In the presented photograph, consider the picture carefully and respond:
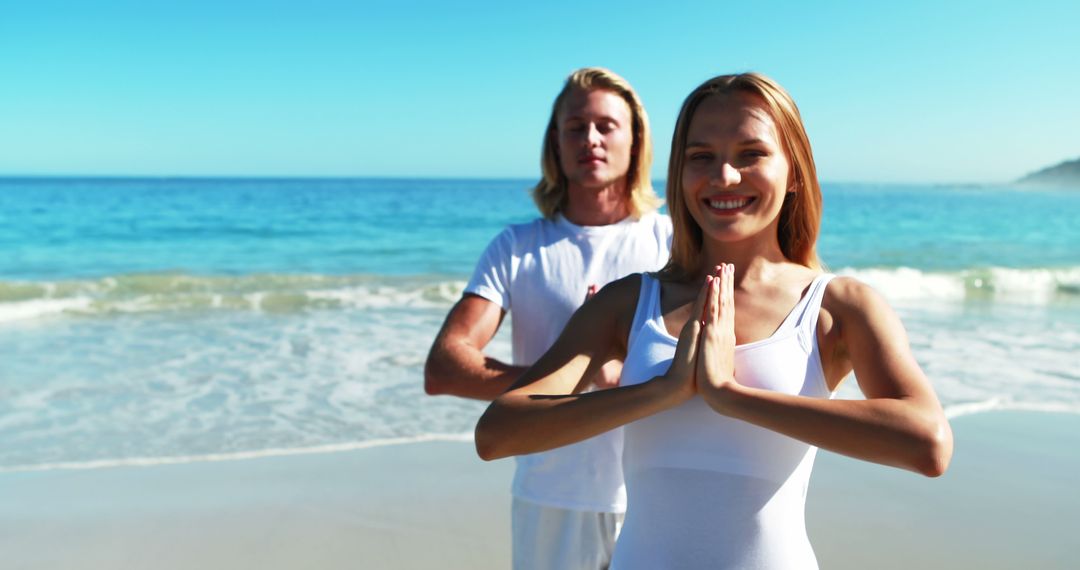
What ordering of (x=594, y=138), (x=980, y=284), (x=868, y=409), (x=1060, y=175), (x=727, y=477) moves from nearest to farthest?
(x=868, y=409)
(x=727, y=477)
(x=594, y=138)
(x=980, y=284)
(x=1060, y=175)

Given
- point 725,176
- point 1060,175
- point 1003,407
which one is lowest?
point 1003,407

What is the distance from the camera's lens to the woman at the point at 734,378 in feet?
5.64

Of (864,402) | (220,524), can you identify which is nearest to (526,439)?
(864,402)

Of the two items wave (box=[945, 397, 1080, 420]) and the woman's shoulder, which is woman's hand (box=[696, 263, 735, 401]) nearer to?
the woman's shoulder

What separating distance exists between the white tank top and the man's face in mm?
1209

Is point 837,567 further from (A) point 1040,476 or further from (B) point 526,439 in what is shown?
(B) point 526,439

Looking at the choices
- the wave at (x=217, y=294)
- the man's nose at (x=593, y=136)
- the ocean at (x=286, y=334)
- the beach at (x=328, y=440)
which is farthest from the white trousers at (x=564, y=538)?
the wave at (x=217, y=294)

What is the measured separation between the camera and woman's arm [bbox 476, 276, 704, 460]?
1.77 metres

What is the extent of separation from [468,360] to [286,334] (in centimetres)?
827

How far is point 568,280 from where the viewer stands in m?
2.90

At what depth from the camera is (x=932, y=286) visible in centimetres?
1644

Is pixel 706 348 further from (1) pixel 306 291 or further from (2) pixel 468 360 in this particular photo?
(1) pixel 306 291

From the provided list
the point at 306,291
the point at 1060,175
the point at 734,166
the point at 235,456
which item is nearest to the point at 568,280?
the point at 734,166

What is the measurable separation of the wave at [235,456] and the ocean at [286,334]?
0.07 feet
